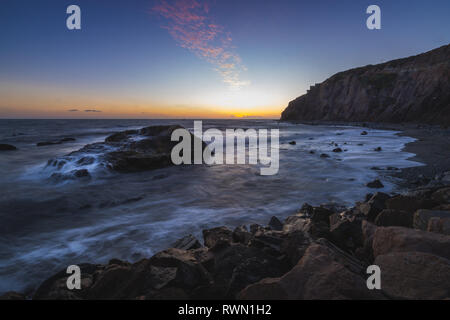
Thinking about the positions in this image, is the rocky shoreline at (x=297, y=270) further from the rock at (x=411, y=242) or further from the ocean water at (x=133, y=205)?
the ocean water at (x=133, y=205)

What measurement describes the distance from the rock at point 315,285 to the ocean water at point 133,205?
2.83 metres

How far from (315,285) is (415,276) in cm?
84

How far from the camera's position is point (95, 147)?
1218cm

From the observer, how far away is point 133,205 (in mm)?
6320

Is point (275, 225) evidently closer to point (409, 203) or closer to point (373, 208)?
point (373, 208)

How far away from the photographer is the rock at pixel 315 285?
1.63 metres

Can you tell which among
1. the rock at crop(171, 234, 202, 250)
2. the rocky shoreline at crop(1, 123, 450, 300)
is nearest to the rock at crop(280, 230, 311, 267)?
the rocky shoreline at crop(1, 123, 450, 300)

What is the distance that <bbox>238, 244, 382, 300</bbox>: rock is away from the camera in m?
1.63

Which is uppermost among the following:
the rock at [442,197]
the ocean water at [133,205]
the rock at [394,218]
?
the rock at [442,197]

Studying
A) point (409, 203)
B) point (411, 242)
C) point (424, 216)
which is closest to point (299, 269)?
point (411, 242)

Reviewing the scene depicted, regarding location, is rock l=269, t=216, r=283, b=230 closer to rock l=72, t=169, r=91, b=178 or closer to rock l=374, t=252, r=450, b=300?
rock l=374, t=252, r=450, b=300

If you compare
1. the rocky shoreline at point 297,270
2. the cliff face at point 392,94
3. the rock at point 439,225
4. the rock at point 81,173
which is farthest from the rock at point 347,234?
the cliff face at point 392,94
